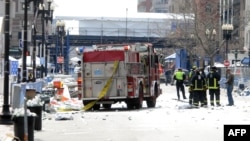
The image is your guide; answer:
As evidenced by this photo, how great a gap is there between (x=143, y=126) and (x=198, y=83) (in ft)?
34.8

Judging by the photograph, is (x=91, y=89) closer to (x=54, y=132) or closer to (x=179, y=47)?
(x=54, y=132)

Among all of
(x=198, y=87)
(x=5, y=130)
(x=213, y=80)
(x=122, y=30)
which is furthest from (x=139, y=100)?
(x=122, y=30)

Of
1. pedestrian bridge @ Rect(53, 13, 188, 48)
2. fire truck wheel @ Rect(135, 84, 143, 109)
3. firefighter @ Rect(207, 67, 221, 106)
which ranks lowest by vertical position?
fire truck wheel @ Rect(135, 84, 143, 109)

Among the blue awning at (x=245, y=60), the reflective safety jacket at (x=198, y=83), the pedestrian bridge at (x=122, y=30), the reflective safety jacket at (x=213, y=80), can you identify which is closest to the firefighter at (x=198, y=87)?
the reflective safety jacket at (x=198, y=83)

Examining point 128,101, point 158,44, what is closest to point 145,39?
point 158,44

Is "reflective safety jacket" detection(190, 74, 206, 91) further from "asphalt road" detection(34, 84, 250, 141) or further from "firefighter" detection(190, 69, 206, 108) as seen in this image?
"asphalt road" detection(34, 84, 250, 141)

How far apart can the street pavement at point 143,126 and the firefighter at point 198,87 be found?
2632mm

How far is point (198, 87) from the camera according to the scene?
103ft

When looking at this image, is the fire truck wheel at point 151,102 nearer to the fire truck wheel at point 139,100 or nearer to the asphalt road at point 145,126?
the fire truck wheel at point 139,100

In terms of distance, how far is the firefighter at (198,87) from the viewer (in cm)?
3123

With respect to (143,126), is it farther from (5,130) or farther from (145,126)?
(5,130)

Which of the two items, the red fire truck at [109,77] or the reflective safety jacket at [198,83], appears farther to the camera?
the reflective safety jacket at [198,83]

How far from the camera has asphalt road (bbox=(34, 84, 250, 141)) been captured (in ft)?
59.1

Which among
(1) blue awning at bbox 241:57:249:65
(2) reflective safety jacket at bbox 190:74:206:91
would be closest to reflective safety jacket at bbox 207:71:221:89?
(2) reflective safety jacket at bbox 190:74:206:91
